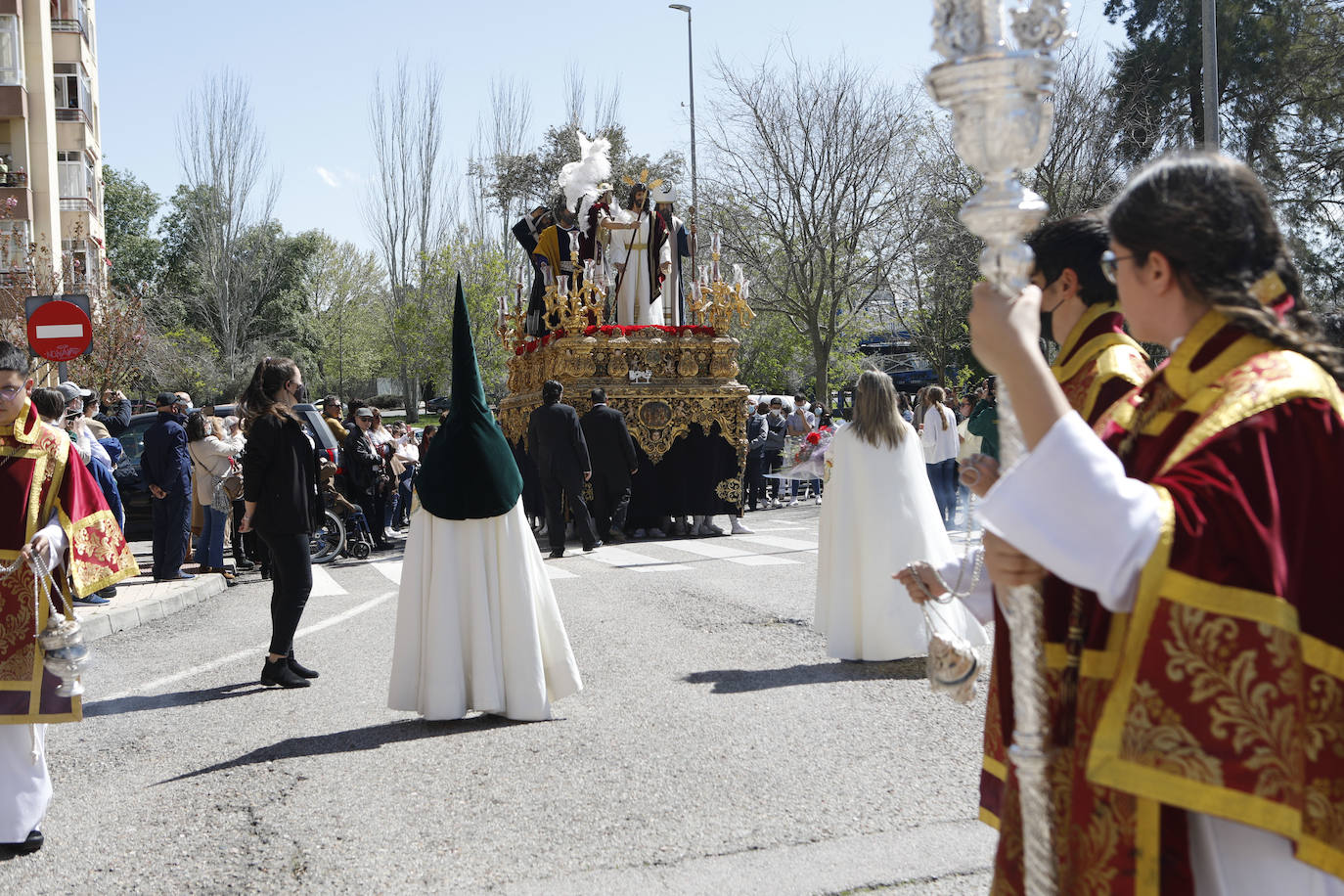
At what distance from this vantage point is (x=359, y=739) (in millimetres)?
5816

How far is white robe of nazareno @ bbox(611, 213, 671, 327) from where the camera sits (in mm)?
16875

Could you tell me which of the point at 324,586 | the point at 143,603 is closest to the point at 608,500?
the point at 324,586

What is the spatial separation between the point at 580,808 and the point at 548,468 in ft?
30.5

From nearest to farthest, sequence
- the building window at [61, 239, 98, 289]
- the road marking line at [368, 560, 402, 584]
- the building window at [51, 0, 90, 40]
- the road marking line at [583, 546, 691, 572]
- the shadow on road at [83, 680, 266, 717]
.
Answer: the shadow on road at [83, 680, 266, 717]
the road marking line at [583, 546, 691, 572]
the road marking line at [368, 560, 402, 584]
the building window at [61, 239, 98, 289]
the building window at [51, 0, 90, 40]

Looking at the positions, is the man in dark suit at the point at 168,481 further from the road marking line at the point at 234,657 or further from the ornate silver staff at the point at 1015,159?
the ornate silver staff at the point at 1015,159

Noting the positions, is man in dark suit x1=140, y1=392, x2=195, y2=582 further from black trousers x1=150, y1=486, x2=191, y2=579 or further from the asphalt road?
the asphalt road

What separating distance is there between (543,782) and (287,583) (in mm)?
2816

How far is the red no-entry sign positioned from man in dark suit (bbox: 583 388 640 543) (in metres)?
5.64

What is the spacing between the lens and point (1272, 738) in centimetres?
169

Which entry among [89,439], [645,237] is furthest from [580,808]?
[645,237]

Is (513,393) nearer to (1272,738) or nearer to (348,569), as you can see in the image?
(348,569)

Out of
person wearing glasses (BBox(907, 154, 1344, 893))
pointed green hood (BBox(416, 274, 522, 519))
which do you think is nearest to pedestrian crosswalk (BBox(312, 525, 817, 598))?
pointed green hood (BBox(416, 274, 522, 519))

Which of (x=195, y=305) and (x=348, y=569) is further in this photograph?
(x=195, y=305)

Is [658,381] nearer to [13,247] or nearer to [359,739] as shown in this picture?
[359,739]
